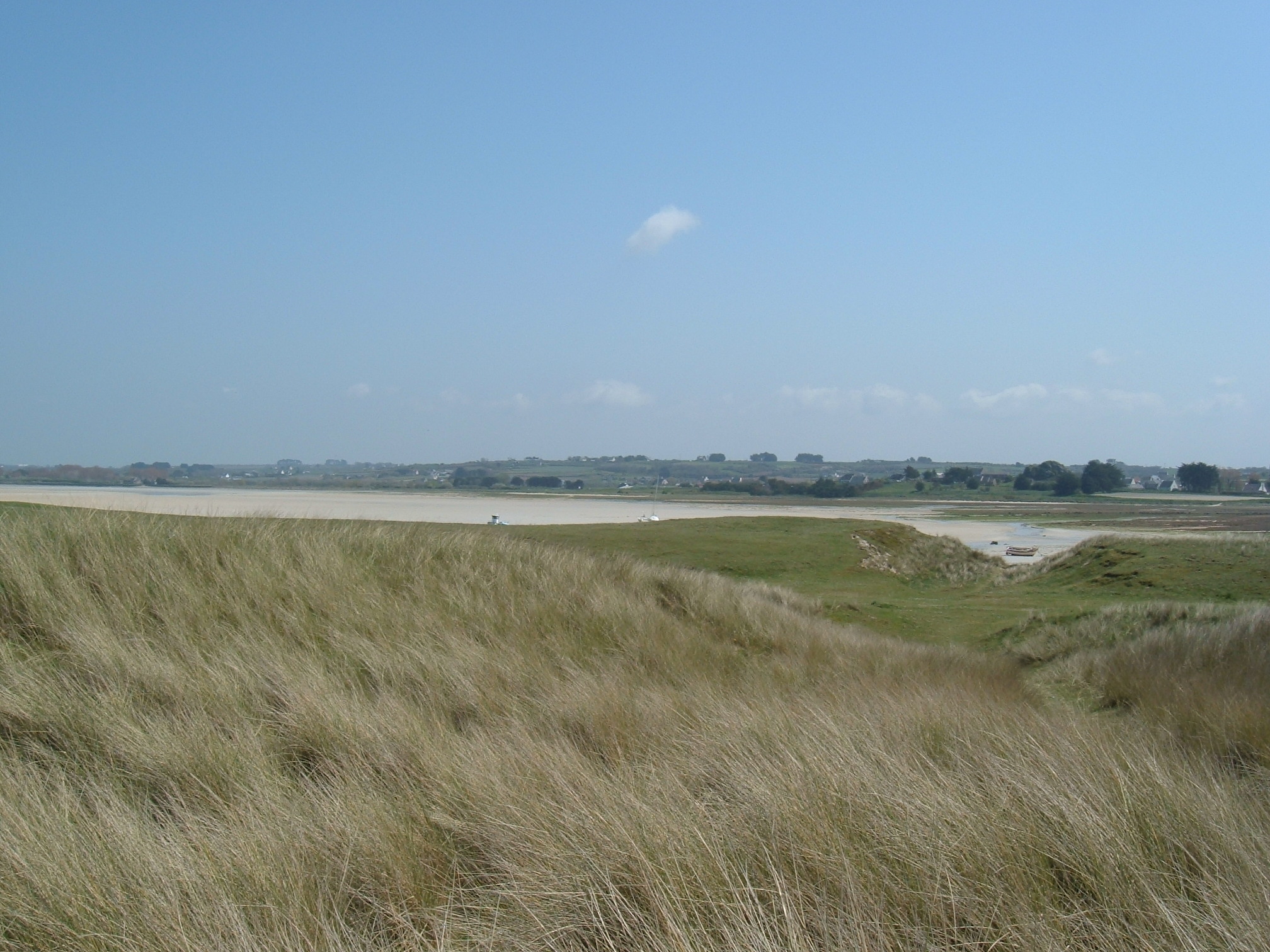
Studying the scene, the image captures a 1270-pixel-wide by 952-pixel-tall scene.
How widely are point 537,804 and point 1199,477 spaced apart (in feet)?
361

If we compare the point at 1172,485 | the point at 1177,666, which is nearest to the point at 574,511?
the point at 1177,666

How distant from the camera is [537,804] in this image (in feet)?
12.5

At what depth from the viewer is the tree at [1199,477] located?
311ft

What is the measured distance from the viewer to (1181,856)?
11.5 feet

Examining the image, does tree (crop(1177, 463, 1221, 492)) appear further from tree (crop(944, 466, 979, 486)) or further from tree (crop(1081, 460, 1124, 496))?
tree (crop(944, 466, 979, 486))

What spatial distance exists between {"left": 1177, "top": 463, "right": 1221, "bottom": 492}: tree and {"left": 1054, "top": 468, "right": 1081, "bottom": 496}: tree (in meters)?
11.6

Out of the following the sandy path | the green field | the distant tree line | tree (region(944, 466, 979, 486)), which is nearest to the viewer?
the green field

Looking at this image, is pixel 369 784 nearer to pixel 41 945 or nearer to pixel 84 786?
pixel 84 786

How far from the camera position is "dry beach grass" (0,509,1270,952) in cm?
302

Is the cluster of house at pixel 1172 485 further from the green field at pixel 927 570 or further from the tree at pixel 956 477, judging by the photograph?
the green field at pixel 927 570

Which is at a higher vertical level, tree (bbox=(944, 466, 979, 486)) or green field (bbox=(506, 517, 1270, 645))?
tree (bbox=(944, 466, 979, 486))

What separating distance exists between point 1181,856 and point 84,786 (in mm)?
4406

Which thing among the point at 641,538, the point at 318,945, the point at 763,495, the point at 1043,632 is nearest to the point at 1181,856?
the point at 318,945

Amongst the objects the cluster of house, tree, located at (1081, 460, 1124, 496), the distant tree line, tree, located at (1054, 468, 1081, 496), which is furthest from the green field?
tree, located at (1081, 460, 1124, 496)
